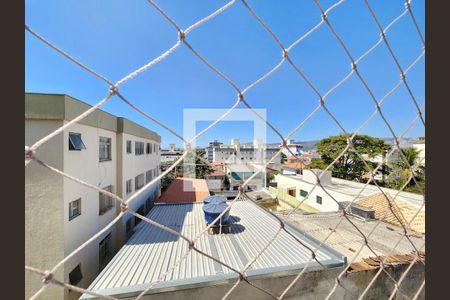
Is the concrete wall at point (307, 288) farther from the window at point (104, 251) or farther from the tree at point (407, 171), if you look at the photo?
the window at point (104, 251)

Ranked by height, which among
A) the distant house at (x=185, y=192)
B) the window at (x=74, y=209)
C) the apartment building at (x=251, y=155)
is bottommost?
the distant house at (x=185, y=192)

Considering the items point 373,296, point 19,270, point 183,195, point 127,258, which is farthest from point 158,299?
point 183,195

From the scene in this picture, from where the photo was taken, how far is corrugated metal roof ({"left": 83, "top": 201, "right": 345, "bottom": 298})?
5.33 feet

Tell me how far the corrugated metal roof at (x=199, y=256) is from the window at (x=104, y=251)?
81 cm

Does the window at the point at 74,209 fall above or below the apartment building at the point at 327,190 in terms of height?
above

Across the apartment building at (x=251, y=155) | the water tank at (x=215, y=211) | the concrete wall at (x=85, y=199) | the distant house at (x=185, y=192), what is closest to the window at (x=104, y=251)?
the concrete wall at (x=85, y=199)

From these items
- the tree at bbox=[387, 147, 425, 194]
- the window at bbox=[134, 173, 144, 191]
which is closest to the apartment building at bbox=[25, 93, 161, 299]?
the window at bbox=[134, 173, 144, 191]

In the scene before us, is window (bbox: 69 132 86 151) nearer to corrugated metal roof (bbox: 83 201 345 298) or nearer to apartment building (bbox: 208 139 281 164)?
corrugated metal roof (bbox: 83 201 345 298)

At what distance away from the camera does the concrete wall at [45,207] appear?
203cm

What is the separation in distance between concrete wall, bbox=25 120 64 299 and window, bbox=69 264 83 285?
264 millimetres

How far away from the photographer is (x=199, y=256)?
2.01 m

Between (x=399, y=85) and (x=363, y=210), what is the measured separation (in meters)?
4.21

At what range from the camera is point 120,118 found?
3842 mm

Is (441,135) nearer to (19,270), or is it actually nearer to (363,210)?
(19,270)
